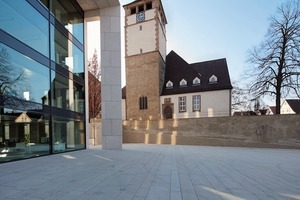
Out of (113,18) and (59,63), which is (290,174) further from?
(113,18)

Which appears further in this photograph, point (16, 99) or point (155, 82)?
point (155, 82)

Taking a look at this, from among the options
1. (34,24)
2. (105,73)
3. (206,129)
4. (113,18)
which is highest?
(113,18)

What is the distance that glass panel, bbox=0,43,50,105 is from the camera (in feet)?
32.1

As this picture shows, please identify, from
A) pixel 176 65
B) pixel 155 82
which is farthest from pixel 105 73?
pixel 176 65

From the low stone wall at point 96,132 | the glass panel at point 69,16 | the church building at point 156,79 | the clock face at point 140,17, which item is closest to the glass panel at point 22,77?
the glass panel at point 69,16

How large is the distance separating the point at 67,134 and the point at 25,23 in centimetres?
728

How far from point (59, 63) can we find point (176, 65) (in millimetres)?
30905

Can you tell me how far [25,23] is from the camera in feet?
37.1

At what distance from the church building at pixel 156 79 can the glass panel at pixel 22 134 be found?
2660 centimetres

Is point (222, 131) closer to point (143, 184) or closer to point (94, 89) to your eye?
point (143, 184)

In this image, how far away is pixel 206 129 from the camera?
79.0ft

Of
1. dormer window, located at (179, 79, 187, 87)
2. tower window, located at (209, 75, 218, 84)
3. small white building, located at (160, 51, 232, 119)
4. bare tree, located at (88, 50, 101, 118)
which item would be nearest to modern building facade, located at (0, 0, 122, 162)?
bare tree, located at (88, 50, 101, 118)

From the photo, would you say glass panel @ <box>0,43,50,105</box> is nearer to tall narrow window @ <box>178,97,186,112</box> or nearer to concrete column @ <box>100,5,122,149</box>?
concrete column @ <box>100,5,122,149</box>

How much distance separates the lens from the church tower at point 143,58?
38219mm
